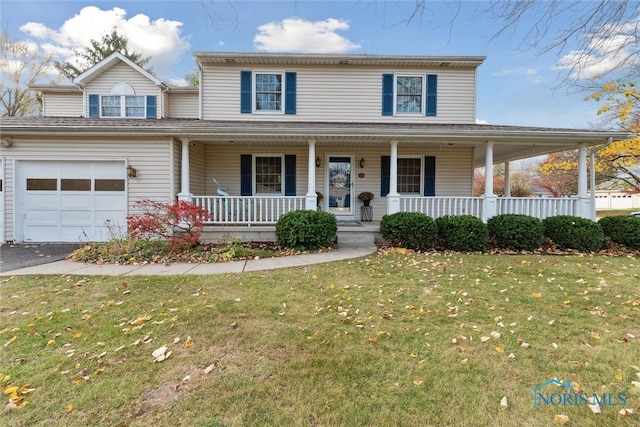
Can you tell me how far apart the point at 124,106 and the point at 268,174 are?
235 inches

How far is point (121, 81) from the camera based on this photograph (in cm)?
1137

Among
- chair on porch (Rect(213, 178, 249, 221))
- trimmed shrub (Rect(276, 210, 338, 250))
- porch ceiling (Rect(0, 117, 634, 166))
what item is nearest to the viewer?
trimmed shrub (Rect(276, 210, 338, 250))

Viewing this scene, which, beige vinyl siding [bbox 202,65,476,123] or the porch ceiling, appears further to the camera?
beige vinyl siding [bbox 202,65,476,123]

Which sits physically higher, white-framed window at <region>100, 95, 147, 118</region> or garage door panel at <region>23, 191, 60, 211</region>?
white-framed window at <region>100, 95, 147, 118</region>

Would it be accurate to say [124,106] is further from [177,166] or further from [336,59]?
[336,59]

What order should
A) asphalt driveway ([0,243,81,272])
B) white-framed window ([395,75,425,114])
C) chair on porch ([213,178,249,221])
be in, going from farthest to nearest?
white-framed window ([395,75,425,114]) → chair on porch ([213,178,249,221]) → asphalt driveway ([0,243,81,272])

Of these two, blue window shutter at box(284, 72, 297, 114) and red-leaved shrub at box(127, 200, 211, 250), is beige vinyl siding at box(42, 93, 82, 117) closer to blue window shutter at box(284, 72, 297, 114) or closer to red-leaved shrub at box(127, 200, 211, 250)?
red-leaved shrub at box(127, 200, 211, 250)

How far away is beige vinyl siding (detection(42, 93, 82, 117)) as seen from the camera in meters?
12.0

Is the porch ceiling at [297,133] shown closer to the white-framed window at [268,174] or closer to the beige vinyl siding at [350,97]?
the white-framed window at [268,174]

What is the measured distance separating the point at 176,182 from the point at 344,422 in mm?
8459

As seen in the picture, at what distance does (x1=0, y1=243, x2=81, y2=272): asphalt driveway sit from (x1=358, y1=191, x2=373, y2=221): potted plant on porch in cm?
818

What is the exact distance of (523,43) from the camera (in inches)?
126

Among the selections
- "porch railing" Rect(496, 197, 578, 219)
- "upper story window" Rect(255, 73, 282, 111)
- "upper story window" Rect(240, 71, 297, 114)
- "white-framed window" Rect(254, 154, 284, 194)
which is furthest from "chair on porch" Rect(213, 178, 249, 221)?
"porch railing" Rect(496, 197, 578, 219)

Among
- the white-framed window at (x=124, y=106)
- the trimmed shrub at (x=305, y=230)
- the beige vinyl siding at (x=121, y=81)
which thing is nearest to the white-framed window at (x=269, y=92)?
the beige vinyl siding at (x=121, y=81)
